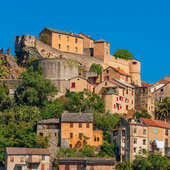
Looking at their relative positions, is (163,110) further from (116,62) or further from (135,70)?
(135,70)

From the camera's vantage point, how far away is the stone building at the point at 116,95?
3588 inches

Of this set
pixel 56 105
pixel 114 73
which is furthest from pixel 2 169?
pixel 114 73

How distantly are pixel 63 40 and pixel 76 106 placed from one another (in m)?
24.8

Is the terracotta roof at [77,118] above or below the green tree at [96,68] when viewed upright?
below

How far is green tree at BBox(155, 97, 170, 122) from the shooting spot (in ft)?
313

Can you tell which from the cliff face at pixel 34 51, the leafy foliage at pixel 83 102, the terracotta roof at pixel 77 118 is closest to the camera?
the terracotta roof at pixel 77 118

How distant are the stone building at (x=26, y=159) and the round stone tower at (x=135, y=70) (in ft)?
147

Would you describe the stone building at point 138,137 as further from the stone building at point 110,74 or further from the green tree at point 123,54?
the green tree at point 123,54

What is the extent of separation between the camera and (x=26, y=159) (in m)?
72.7

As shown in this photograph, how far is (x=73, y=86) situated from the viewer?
93250 millimetres

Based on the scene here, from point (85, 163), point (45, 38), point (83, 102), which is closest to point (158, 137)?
point (85, 163)

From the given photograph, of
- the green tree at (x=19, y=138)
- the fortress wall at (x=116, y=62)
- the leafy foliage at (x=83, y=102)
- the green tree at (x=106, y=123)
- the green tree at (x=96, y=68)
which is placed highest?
the fortress wall at (x=116, y=62)

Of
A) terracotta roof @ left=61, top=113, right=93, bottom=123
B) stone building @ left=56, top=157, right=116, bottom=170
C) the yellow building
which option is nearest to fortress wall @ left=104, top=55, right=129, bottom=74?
the yellow building

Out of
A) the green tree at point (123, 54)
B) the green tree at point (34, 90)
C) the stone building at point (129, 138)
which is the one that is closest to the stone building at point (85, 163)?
the stone building at point (129, 138)
